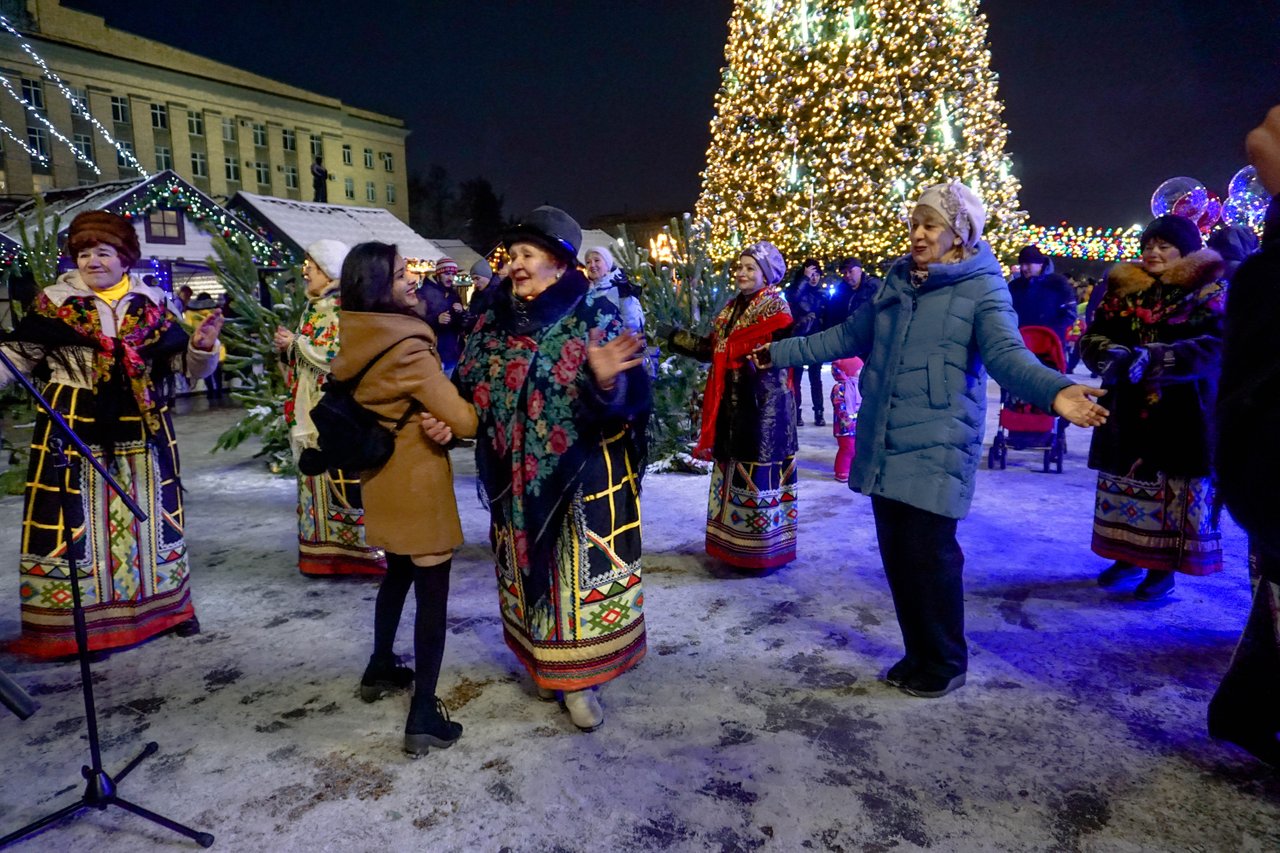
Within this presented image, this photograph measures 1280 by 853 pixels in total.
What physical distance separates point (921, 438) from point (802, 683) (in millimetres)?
1169

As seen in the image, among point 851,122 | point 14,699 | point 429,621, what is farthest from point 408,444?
point 851,122

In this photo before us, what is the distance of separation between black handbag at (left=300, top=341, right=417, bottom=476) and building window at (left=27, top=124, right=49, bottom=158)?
1590 inches

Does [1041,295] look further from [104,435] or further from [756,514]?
[104,435]

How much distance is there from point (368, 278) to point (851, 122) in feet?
41.7

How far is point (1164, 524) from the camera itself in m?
3.95

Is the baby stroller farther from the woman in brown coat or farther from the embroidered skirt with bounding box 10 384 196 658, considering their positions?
the embroidered skirt with bounding box 10 384 196 658

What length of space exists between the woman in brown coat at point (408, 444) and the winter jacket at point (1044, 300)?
6949 millimetres

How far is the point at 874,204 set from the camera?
1349 cm

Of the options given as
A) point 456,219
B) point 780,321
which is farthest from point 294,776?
point 456,219

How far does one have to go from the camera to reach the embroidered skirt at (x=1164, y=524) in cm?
388

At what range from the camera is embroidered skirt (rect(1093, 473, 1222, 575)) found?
3883mm

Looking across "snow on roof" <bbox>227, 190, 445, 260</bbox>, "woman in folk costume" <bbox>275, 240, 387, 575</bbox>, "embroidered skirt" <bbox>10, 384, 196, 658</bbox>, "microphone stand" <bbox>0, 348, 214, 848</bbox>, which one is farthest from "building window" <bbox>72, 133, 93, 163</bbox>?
"microphone stand" <bbox>0, 348, 214, 848</bbox>

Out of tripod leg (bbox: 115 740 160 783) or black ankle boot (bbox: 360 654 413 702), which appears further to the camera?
black ankle boot (bbox: 360 654 413 702)

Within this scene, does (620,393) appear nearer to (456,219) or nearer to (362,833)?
(362,833)
